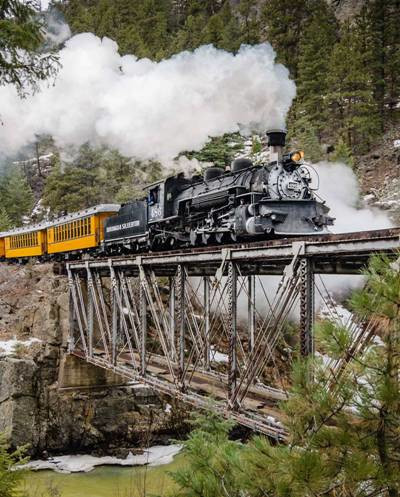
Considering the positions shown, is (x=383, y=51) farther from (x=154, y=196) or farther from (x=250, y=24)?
(x=154, y=196)

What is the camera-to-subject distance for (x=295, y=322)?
25.0 meters

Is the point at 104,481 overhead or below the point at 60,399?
below

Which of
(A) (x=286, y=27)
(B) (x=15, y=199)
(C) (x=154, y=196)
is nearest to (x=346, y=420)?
(C) (x=154, y=196)

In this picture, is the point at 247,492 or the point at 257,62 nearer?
the point at 247,492

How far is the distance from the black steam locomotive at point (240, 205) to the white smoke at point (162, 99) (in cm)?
1775

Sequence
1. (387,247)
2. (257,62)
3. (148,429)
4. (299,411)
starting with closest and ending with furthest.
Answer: (299,411) → (387,247) → (148,429) → (257,62)

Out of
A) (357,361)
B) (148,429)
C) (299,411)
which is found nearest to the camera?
(357,361)

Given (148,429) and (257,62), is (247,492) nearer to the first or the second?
(148,429)

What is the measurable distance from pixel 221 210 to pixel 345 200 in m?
22.7

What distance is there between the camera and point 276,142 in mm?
12422

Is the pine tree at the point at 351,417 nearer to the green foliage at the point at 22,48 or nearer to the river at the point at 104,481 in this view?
the green foliage at the point at 22,48

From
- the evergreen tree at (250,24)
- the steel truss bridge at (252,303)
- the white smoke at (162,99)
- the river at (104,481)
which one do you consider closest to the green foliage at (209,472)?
the steel truss bridge at (252,303)

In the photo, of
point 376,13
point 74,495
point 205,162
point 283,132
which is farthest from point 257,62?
point 74,495

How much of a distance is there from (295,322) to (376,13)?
1116 inches
